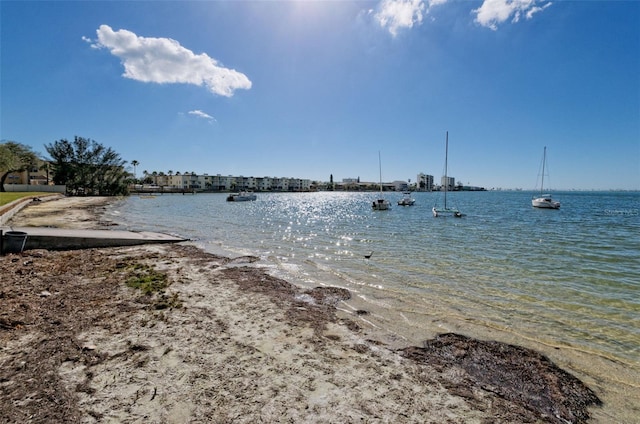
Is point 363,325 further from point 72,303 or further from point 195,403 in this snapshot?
point 72,303

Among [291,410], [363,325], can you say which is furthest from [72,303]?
[363,325]

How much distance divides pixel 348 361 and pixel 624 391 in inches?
165

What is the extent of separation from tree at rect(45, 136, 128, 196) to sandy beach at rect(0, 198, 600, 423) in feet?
274

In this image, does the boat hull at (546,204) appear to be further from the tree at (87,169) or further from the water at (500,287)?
the tree at (87,169)

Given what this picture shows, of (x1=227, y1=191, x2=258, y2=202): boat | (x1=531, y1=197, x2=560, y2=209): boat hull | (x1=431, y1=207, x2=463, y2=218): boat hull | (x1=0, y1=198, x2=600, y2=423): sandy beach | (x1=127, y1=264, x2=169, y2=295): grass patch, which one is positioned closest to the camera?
(x1=0, y1=198, x2=600, y2=423): sandy beach

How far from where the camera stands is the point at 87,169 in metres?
73.2

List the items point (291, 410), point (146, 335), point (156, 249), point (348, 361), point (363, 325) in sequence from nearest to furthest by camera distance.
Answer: point (291, 410), point (348, 361), point (146, 335), point (363, 325), point (156, 249)

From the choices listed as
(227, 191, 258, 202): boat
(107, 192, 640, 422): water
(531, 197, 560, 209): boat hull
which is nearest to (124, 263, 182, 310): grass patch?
(107, 192, 640, 422): water

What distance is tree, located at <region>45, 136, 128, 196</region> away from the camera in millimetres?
71062

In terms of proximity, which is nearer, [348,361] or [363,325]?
[348,361]

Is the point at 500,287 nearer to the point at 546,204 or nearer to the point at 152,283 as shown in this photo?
the point at 152,283

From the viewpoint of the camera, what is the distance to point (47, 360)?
4.28m

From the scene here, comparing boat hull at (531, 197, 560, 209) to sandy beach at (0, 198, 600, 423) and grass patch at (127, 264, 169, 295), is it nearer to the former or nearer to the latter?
sandy beach at (0, 198, 600, 423)

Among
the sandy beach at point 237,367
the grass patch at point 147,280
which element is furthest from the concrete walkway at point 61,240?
the grass patch at point 147,280
